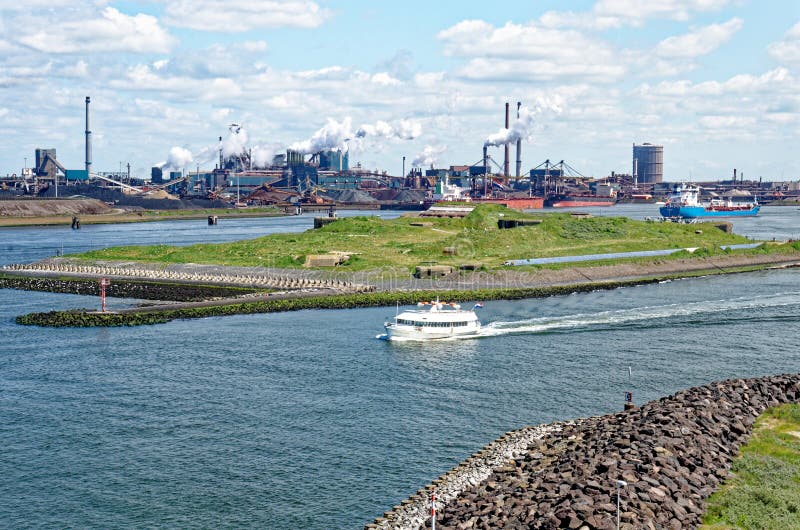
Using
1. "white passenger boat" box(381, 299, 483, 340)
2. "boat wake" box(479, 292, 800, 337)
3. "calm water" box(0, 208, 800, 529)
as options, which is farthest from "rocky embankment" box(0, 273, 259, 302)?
"boat wake" box(479, 292, 800, 337)

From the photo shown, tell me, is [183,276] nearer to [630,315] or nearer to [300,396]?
[630,315]

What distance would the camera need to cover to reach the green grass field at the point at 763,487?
104 feet

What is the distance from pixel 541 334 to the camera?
73562 mm

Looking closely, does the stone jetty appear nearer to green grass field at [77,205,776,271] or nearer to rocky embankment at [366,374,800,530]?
green grass field at [77,205,776,271]

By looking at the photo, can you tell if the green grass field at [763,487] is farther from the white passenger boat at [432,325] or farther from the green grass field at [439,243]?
the green grass field at [439,243]

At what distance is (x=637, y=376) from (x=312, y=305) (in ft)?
129

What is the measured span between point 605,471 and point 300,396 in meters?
24.4

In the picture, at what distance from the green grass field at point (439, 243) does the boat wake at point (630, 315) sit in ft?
91.4

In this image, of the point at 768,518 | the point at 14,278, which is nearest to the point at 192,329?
the point at 14,278

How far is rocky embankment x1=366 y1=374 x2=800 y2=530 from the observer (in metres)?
30.8

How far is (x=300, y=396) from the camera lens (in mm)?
54188

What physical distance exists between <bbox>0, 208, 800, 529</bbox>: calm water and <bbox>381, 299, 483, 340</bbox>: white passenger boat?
1356 millimetres

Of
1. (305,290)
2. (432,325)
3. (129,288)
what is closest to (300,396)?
(432,325)

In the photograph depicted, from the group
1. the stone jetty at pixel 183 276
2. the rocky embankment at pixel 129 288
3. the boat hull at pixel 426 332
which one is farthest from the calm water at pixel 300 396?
the stone jetty at pixel 183 276
